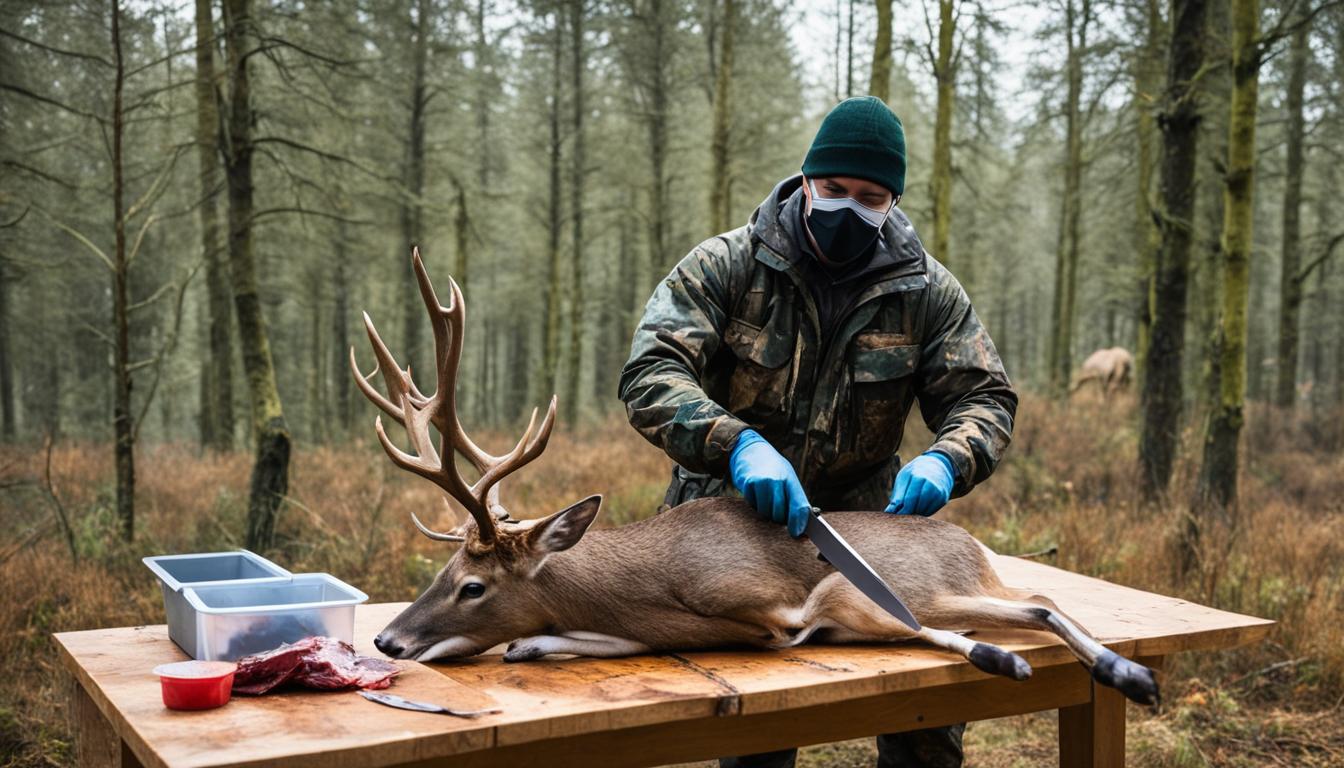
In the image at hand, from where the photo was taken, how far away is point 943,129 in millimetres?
13133

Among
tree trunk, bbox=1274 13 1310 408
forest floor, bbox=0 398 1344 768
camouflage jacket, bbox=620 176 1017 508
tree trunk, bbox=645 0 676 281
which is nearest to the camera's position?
camouflage jacket, bbox=620 176 1017 508

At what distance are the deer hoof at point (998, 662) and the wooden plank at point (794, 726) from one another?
27 centimetres

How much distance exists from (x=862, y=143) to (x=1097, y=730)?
2.12 meters

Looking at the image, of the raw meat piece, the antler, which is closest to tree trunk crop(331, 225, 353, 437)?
the antler

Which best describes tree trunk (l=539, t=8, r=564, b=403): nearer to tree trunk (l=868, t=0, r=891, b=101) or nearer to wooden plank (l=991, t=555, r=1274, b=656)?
tree trunk (l=868, t=0, r=891, b=101)

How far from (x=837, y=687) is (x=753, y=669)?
25 cm

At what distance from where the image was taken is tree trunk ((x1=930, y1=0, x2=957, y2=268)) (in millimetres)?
12719

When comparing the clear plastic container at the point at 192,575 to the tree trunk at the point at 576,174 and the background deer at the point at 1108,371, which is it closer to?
the tree trunk at the point at 576,174

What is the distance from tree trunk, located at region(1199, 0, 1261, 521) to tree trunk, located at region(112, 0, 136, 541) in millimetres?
8081

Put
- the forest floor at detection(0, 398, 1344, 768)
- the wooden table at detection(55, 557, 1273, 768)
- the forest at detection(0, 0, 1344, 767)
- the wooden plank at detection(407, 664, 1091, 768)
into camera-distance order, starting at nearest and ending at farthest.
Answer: the wooden table at detection(55, 557, 1273, 768) → the wooden plank at detection(407, 664, 1091, 768) → the forest floor at detection(0, 398, 1344, 768) → the forest at detection(0, 0, 1344, 767)

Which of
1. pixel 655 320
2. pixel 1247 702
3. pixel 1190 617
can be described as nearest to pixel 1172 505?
pixel 1247 702

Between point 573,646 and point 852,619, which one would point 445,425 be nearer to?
point 573,646

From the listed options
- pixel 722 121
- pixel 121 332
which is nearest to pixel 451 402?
pixel 121 332

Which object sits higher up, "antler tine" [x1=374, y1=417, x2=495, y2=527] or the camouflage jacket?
the camouflage jacket
